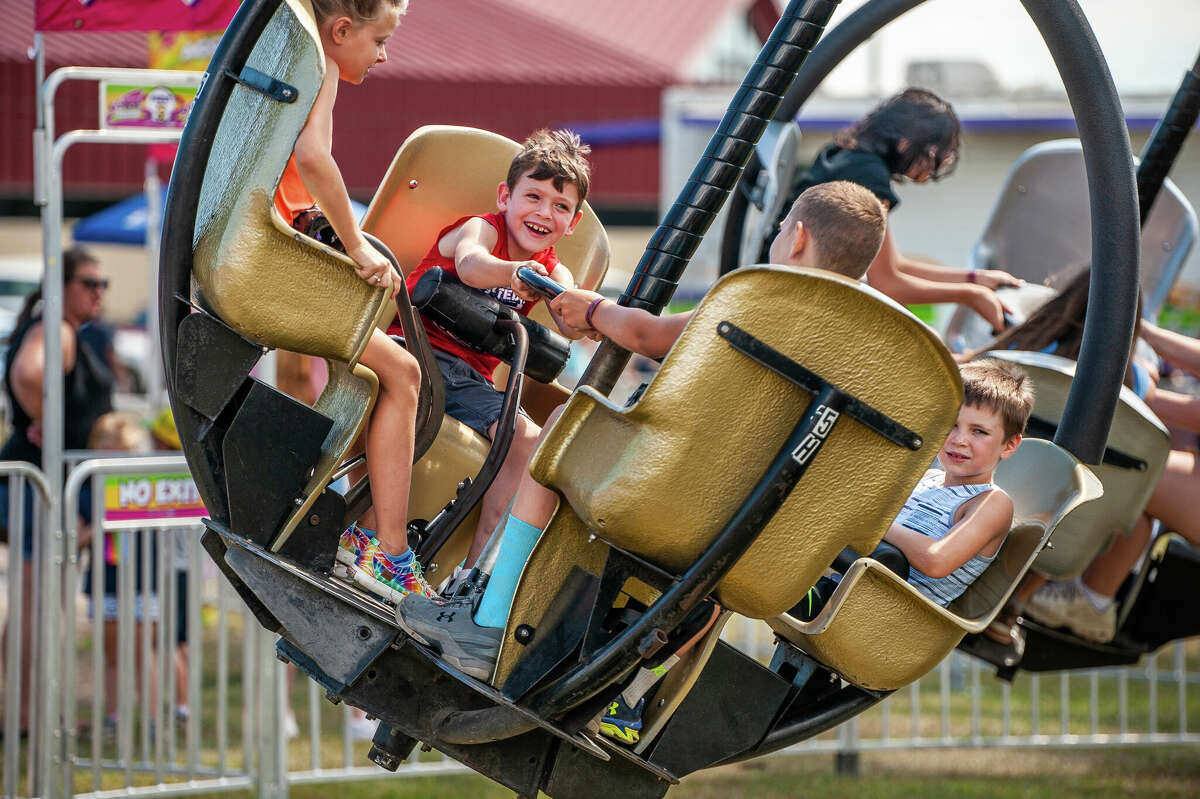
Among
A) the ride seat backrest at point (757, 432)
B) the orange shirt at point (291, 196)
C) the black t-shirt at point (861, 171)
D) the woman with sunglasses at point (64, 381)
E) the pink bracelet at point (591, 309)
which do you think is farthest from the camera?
the woman with sunglasses at point (64, 381)

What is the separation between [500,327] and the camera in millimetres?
3135

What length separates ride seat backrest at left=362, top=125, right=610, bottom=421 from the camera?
3.34 meters

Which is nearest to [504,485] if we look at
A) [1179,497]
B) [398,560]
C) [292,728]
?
[398,560]

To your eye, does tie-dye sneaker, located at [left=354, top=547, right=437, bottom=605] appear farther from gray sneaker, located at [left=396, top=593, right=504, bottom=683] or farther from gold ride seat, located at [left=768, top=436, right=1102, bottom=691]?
gold ride seat, located at [left=768, top=436, right=1102, bottom=691]

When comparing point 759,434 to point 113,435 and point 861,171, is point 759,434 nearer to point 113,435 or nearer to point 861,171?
point 861,171

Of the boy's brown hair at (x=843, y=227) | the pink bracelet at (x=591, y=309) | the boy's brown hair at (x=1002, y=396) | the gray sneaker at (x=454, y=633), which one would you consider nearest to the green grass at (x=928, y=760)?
the gray sneaker at (x=454, y=633)

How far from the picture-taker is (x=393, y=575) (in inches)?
115

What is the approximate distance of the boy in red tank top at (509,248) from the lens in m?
3.11

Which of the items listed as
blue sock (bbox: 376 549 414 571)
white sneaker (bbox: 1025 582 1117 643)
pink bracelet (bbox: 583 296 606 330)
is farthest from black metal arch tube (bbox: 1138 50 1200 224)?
blue sock (bbox: 376 549 414 571)

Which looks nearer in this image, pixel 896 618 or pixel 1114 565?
pixel 896 618

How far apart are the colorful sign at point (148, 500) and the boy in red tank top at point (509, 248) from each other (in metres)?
2.11

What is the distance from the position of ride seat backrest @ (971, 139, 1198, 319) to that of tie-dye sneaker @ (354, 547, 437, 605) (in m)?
3.00

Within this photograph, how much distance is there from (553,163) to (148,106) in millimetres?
2566

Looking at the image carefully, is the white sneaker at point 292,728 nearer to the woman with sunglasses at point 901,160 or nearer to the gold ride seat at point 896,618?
the woman with sunglasses at point 901,160
